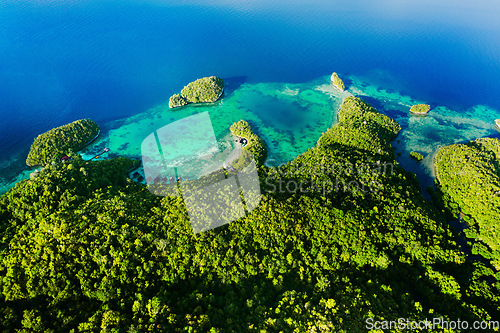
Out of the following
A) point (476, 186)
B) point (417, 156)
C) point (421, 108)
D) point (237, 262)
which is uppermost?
point (237, 262)

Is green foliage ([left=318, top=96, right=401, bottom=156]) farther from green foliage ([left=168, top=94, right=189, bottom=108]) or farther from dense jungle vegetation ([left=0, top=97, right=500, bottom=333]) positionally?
green foliage ([left=168, top=94, right=189, bottom=108])

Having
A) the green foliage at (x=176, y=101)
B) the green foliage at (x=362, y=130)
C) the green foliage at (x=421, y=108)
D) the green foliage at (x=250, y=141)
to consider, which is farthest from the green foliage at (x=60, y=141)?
the green foliage at (x=421, y=108)

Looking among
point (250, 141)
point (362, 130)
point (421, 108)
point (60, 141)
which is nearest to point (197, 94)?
point (250, 141)

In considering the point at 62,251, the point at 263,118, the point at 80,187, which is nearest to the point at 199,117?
the point at 263,118

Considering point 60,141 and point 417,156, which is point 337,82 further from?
point 60,141

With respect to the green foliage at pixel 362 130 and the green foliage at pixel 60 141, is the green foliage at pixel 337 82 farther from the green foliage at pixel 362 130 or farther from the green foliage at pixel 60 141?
the green foliage at pixel 60 141

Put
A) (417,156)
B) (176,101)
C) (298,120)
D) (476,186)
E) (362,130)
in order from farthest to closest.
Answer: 1. (176,101)
2. (298,120)
3. (417,156)
4. (362,130)
5. (476,186)
